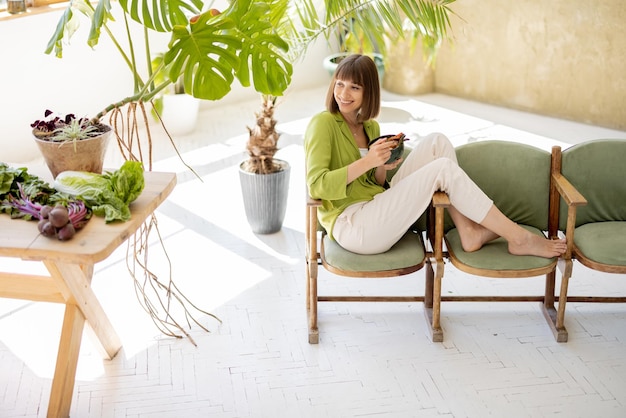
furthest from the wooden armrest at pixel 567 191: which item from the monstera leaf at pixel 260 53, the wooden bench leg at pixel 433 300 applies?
the monstera leaf at pixel 260 53

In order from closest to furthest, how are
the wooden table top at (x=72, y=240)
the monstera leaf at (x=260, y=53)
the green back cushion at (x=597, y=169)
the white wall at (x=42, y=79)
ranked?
the wooden table top at (x=72, y=240)
the monstera leaf at (x=260, y=53)
the green back cushion at (x=597, y=169)
the white wall at (x=42, y=79)

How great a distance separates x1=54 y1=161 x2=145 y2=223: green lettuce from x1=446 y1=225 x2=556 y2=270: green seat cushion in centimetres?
142

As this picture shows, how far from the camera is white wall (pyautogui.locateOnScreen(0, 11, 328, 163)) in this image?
5730mm

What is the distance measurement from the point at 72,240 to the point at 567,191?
83.1 inches

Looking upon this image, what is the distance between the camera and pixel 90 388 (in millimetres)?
3346

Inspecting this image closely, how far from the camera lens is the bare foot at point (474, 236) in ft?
11.4

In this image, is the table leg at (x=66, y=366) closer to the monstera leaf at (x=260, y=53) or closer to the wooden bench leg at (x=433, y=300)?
the monstera leaf at (x=260, y=53)

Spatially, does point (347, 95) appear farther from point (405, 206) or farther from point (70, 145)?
point (70, 145)

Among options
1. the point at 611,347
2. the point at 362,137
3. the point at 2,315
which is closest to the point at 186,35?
the point at 362,137

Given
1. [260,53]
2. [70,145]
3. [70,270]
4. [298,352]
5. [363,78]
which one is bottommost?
[298,352]

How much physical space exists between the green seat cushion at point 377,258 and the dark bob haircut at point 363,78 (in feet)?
2.09

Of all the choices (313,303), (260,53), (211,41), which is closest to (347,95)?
(260,53)

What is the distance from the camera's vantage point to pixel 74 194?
3.03 metres

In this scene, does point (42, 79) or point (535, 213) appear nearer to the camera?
point (535, 213)
